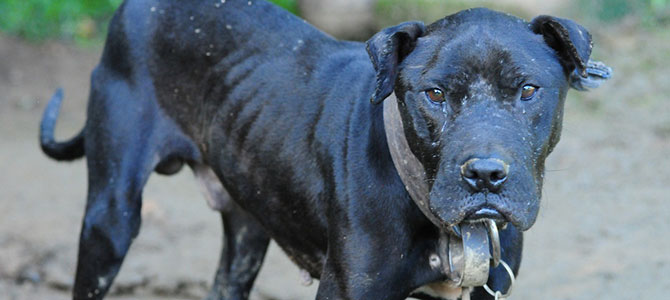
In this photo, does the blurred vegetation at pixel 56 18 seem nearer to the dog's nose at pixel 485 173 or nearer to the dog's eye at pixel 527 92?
the dog's eye at pixel 527 92

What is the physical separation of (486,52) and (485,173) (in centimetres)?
41

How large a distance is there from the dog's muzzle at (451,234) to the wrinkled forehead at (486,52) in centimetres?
24

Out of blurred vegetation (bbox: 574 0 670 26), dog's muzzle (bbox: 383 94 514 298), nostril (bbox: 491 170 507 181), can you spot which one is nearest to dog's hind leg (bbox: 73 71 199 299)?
dog's muzzle (bbox: 383 94 514 298)

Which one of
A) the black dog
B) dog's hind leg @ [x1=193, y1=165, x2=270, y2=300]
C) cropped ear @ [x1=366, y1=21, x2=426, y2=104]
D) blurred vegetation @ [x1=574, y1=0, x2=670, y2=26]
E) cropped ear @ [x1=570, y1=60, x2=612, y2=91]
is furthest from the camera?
blurred vegetation @ [x1=574, y1=0, x2=670, y2=26]

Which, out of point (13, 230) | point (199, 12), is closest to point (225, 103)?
point (199, 12)

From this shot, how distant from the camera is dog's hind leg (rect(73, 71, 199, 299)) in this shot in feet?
14.3

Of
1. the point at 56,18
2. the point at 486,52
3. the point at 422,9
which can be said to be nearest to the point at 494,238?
the point at 486,52

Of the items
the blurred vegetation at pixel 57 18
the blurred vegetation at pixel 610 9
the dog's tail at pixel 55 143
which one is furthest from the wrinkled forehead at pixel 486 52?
the blurred vegetation at pixel 57 18

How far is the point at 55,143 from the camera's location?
509 cm

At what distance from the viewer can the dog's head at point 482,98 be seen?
3.10 metres

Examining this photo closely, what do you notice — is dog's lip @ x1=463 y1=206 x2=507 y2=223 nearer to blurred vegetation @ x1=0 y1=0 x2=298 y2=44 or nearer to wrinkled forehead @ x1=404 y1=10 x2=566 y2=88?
wrinkled forehead @ x1=404 y1=10 x2=566 y2=88

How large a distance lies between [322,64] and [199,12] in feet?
2.24

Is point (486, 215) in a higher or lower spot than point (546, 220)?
higher

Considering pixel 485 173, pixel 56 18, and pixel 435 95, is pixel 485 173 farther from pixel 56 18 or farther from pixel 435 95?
pixel 56 18
